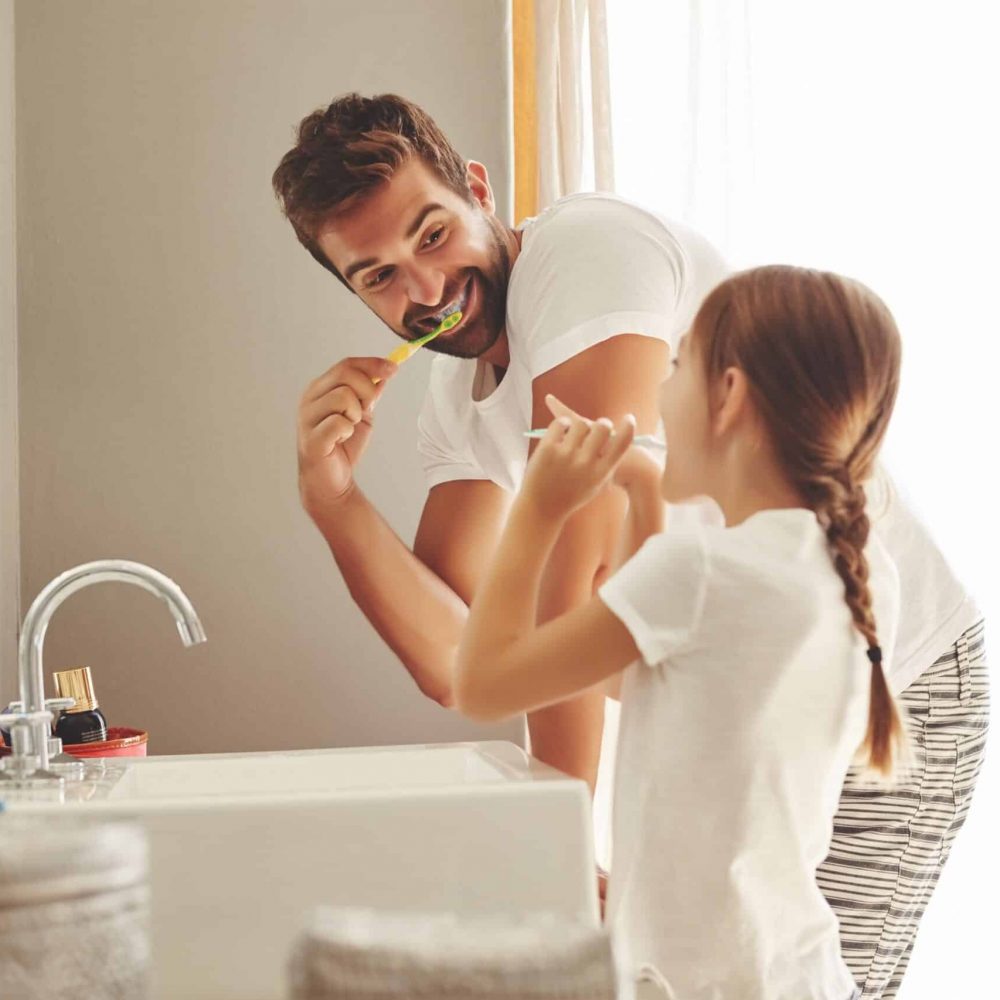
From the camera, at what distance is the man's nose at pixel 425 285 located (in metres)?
1.29

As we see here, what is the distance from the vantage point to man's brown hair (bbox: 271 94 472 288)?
128 centimetres

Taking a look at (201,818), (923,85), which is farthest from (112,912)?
(923,85)

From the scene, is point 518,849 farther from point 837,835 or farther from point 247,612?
point 247,612

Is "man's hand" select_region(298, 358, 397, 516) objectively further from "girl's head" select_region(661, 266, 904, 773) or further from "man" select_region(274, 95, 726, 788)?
"girl's head" select_region(661, 266, 904, 773)

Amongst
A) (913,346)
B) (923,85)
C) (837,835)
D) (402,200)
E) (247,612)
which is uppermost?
(923,85)

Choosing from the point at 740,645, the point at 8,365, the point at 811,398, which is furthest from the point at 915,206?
→ the point at 8,365

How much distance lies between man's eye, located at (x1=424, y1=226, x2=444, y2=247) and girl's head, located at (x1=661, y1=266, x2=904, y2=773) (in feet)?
1.81

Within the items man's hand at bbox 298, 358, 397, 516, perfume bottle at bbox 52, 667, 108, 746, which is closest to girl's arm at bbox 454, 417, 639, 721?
man's hand at bbox 298, 358, 397, 516

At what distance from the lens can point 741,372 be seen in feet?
2.52

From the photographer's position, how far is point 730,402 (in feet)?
2.54

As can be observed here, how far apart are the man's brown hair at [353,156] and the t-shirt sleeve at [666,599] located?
0.70m

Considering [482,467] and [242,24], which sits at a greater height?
[242,24]

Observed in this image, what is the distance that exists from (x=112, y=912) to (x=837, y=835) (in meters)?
0.65

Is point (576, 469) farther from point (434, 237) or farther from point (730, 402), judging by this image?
point (434, 237)
